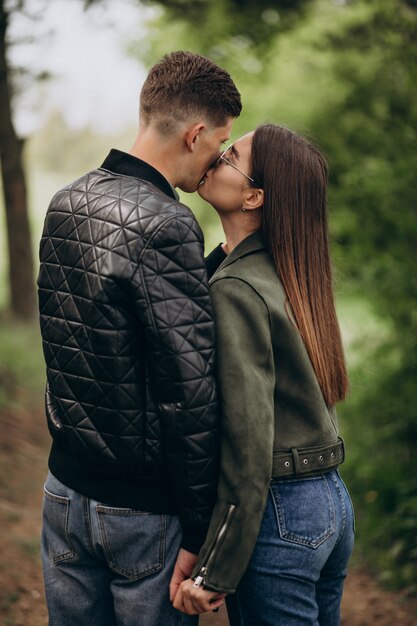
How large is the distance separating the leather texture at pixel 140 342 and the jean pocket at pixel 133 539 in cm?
11

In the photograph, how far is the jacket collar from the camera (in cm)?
239

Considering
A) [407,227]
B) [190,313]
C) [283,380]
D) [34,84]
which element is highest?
[34,84]

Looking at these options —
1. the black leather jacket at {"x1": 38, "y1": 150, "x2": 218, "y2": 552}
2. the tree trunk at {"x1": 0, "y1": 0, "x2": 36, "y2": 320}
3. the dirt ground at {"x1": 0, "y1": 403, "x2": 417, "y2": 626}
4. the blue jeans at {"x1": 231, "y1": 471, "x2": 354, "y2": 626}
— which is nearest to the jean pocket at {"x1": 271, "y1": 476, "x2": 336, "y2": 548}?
the blue jeans at {"x1": 231, "y1": 471, "x2": 354, "y2": 626}

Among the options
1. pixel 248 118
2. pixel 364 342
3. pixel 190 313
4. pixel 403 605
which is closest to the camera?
pixel 190 313

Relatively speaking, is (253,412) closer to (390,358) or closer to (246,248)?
(246,248)

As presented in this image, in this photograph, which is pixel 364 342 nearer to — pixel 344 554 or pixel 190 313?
pixel 344 554

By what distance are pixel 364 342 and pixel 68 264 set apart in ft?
15.8

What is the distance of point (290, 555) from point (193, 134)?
4.25 ft

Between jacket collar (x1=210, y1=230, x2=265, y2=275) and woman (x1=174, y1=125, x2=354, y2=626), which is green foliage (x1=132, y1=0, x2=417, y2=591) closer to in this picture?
woman (x1=174, y1=125, x2=354, y2=626)

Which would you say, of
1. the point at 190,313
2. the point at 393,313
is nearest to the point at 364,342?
the point at 393,313

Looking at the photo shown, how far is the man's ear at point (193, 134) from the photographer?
2.35 meters

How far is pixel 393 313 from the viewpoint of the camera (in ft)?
19.8

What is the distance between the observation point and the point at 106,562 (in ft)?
7.43

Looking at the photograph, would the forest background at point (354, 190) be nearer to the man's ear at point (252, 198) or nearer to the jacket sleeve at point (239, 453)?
the man's ear at point (252, 198)
